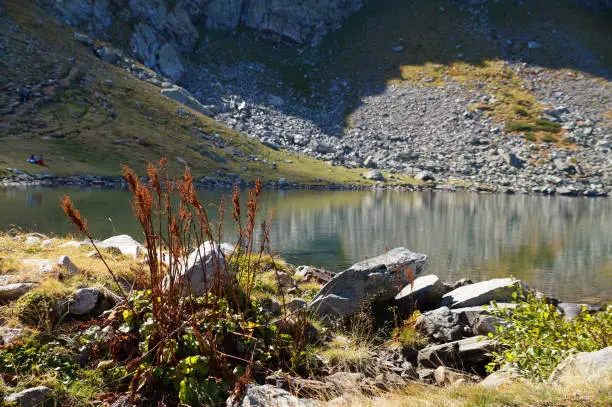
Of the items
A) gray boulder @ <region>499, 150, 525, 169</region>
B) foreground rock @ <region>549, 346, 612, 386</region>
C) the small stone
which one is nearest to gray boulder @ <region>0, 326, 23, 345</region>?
the small stone

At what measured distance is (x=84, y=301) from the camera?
272 inches

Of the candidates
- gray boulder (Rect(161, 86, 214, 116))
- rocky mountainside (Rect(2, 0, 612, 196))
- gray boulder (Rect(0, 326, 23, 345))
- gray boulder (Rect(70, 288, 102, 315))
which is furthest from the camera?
gray boulder (Rect(161, 86, 214, 116))

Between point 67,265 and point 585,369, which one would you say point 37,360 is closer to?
point 67,265

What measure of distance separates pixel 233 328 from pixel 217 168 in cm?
6431

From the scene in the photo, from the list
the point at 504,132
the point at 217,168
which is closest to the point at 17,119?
the point at 217,168

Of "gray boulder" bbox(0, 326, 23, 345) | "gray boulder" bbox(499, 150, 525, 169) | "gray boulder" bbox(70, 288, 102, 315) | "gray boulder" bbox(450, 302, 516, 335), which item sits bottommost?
"gray boulder" bbox(450, 302, 516, 335)

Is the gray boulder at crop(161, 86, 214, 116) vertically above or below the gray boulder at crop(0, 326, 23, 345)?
above

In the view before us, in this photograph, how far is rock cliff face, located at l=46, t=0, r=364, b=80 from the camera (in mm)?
111688

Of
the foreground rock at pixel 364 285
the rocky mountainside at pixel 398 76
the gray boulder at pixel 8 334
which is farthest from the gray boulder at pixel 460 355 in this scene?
the rocky mountainside at pixel 398 76

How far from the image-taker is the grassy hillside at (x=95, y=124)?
61219mm

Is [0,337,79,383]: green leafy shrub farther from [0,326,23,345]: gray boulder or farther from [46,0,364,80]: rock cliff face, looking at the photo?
[46,0,364,80]: rock cliff face

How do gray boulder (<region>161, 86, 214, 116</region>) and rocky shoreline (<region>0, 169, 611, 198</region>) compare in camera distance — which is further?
gray boulder (<region>161, 86, 214, 116</region>)

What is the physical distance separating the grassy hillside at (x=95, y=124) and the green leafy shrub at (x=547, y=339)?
192 ft

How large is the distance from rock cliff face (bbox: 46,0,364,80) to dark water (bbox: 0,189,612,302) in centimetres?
8056
